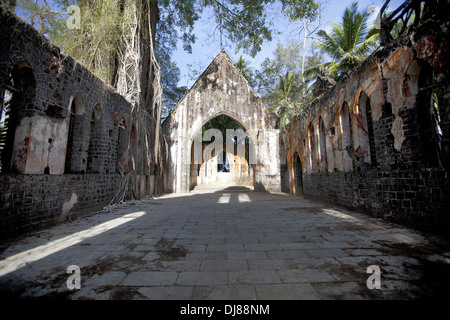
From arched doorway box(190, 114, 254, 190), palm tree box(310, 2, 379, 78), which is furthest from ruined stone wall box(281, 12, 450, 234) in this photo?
arched doorway box(190, 114, 254, 190)

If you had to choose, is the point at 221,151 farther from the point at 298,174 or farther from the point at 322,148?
the point at 322,148

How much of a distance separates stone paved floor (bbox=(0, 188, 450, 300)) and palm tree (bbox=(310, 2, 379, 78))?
14.5 metres

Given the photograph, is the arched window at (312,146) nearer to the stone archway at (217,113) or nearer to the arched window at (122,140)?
the stone archway at (217,113)

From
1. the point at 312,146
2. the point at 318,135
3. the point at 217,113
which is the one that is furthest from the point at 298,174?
the point at 217,113

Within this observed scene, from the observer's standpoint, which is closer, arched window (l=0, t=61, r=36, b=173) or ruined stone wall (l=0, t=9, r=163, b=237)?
ruined stone wall (l=0, t=9, r=163, b=237)

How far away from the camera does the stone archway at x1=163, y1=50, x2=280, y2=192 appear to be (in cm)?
1291

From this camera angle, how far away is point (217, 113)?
13.6 m

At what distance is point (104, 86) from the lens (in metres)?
6.23

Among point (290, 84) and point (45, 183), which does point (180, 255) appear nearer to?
point (45, 183)

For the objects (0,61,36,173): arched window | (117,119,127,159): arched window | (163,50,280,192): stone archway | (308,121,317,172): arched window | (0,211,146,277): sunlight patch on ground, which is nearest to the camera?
(0,211,146,277): sunlight patch on ground

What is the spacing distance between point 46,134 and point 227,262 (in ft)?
13.8

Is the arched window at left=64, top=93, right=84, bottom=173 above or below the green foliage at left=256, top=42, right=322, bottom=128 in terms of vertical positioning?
below

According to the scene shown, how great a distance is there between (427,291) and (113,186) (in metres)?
7.27

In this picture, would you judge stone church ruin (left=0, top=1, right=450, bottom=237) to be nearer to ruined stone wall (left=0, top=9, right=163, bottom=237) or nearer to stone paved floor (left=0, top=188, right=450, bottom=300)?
ruined stone wall (left=0, top=9, right=163, bottom=237)
